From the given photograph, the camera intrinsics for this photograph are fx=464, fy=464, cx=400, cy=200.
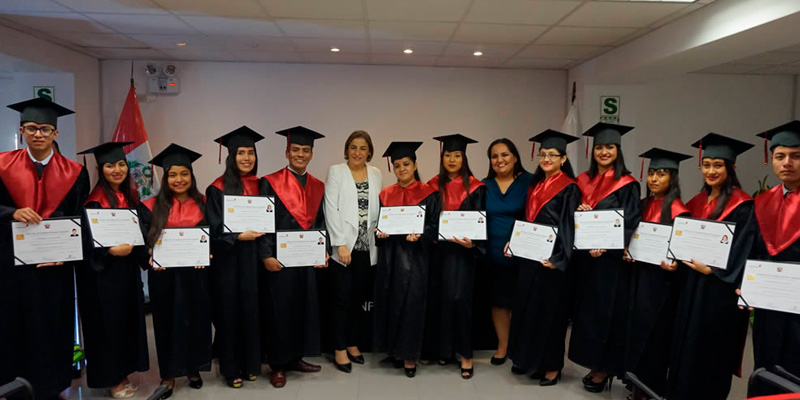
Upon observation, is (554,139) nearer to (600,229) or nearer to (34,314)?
(600,229)

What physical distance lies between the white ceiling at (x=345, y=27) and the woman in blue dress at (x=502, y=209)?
3.46 feet

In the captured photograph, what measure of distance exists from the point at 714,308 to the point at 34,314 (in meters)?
3.70

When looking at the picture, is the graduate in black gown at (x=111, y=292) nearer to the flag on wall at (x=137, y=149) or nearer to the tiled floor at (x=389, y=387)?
the tiled floor at (x=389, y=387)

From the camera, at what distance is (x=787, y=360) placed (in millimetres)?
2205

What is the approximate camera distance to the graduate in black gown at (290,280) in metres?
3.04

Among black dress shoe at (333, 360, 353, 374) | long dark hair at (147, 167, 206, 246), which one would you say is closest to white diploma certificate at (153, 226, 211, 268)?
long dark hair at (147, 167, 206, 246)

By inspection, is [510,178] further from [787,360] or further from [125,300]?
[125,300]

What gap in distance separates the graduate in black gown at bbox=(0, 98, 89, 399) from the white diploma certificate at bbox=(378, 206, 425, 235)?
188 centimetres

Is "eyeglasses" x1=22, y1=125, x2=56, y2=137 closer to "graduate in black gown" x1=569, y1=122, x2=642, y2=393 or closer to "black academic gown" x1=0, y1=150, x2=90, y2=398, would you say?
"black academic gown" x1=0, y1=150, x2=90, y2=398

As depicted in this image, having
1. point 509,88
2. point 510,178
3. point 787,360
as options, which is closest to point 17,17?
point 510,178

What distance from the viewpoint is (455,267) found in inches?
125

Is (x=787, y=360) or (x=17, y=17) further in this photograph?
(x=17, y=17)

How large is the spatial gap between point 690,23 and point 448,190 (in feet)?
7.13

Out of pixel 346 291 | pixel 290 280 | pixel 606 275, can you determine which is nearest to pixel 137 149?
pixel 290 280
